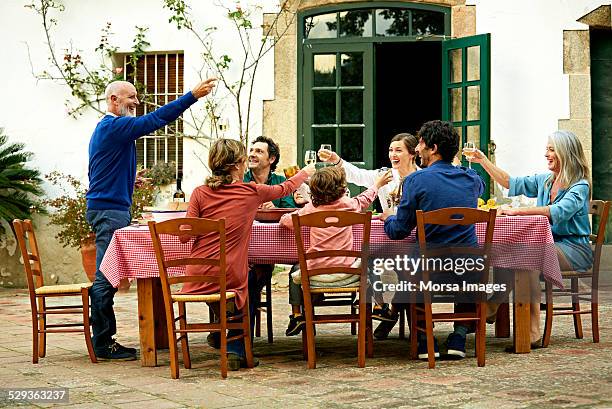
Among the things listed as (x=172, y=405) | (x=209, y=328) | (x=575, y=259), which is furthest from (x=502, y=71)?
(x=172, y=405)

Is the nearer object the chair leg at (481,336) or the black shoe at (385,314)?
the chair leg at (481,336)

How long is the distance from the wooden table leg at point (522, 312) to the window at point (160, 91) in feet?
18.4

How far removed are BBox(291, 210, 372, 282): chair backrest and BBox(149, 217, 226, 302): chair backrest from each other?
0.40 meters

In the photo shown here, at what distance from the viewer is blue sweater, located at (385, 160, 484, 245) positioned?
19.3 feet

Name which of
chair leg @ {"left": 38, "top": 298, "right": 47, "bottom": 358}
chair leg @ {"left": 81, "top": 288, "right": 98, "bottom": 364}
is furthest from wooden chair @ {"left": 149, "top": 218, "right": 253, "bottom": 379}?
chair leg @ {"left": 38, "top": 298, "right": 47, "bottom": 358}

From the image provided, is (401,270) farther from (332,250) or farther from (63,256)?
(63,256)

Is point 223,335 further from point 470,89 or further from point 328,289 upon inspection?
point 470,89

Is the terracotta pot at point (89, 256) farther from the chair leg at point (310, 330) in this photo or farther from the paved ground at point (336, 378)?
the chair leg at point (310, 330)

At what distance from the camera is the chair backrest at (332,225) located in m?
5.70

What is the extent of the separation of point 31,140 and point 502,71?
4707 millimetres

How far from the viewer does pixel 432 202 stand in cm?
590

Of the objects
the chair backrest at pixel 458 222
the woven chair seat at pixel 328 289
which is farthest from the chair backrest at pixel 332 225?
the chair backrest at pixel 458 222

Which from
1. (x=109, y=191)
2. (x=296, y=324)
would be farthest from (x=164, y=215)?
(x=296, y=324)

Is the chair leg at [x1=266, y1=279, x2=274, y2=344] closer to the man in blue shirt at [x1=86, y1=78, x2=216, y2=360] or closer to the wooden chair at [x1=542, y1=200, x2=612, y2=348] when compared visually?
the man in blue shirt at [x1=86, y1=78, x2=216, y2=360]
